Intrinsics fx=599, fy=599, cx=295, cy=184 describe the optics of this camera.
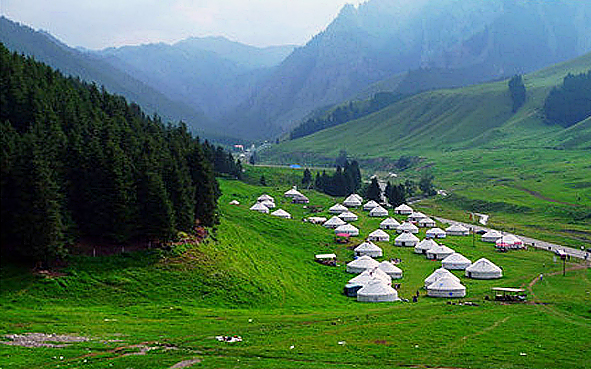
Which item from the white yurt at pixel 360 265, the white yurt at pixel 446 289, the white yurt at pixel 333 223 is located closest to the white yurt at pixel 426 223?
the white yurt at pixel 333 223

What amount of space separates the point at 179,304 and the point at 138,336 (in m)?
13.6

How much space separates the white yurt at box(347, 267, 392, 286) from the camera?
7269 centimetres

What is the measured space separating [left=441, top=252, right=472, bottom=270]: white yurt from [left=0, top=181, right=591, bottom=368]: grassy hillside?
1209 centimetres

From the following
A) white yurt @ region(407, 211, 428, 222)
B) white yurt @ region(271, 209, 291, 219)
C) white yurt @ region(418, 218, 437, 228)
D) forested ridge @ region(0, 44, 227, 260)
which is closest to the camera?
forested ridge @ region(0, 44, 227, 260)

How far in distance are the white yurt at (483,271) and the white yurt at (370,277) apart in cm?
1385

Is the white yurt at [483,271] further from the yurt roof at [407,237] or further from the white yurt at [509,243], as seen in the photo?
the yurt roof at [407,237]

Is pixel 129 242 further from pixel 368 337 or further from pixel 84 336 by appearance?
pixel 368 337

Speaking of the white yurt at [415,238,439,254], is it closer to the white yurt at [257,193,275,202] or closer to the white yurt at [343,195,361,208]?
the white yurt at [257,193,275,202]

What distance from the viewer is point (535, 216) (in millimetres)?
151000

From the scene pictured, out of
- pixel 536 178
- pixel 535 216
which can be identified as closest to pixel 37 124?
pixel 535 216

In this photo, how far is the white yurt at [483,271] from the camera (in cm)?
8281

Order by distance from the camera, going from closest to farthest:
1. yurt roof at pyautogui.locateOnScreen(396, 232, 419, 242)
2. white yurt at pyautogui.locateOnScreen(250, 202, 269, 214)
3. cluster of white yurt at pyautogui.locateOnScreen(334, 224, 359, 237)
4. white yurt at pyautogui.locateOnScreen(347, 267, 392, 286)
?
white yurt at pyautogui.locateOnScreen(347, 267, 392, 286)
yurt roof at pyautogui.locateOnScreen(396, 232, 419, 242)
cluster of white yurt at pyautogui.locateOnScreen(334, 224, 359, 237)
white yurt at pyautogui.locateOnScreen(250, 202, 269, 214)

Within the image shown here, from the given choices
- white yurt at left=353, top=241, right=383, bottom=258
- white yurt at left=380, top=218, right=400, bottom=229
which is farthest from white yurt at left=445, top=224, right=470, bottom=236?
white yurt at left=353, top=241, right=383, bottom=258

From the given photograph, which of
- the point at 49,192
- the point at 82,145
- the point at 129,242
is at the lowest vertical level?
the point at 129,242
